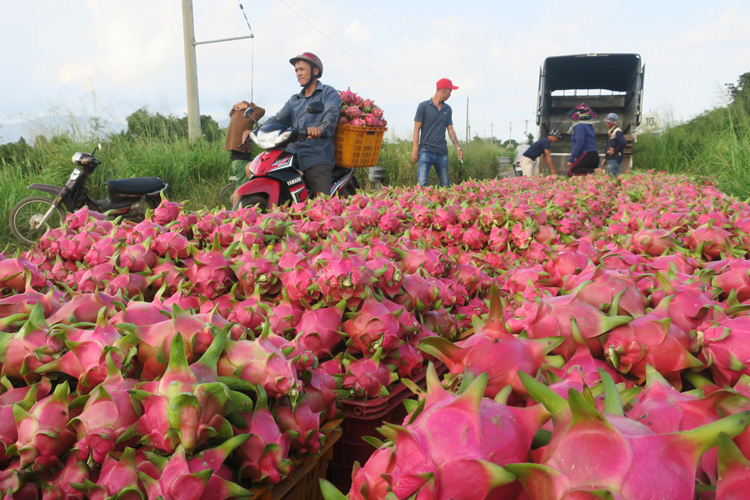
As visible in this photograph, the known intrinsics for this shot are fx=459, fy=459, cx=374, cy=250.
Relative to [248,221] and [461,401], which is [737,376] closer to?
[461,401]

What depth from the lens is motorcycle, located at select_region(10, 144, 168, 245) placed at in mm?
5402

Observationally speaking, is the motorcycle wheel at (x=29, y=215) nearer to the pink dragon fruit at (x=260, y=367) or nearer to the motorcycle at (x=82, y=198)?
the motorcycle at (x=82, y=198)

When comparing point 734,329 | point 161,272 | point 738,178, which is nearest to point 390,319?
point 734,329

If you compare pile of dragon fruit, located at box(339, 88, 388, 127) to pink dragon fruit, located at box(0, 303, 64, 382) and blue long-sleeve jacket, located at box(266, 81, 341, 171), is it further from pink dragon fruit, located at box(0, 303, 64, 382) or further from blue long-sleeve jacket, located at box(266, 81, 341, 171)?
pink dragon fruit, located at box(0, 303, 64, 382)

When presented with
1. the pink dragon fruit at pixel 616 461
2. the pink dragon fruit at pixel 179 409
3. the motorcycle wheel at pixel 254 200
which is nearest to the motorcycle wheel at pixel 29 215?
the motorcycle wheel at pixel 254 200

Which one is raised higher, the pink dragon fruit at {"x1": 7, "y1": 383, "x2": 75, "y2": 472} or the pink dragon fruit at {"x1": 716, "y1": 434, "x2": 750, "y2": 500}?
the pink dragon fruit at {"x1": 716, "y1": 434, "x2": 750, "y2": 500}

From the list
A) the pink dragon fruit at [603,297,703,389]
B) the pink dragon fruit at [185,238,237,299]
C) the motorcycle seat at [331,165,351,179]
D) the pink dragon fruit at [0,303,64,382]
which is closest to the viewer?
the pink dragon fruit at [603,297,703,389]

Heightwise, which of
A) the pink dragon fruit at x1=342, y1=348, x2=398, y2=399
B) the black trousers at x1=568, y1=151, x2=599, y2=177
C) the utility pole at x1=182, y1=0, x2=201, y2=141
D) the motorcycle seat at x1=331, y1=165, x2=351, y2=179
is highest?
the utility pole at x1=182, y1=0, x2=201, y2=141

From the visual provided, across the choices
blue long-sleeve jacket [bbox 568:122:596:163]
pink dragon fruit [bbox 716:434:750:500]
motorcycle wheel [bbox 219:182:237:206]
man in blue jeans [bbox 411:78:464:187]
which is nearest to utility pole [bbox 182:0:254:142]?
motorcycle wheel [bbox 219:182:237:206]

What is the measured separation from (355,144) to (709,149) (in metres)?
6.75

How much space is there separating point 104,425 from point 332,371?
625 millimetres

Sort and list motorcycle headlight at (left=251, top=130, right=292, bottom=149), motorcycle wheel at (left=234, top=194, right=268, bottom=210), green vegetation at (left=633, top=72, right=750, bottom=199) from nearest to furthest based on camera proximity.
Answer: motorcycle wheel at (left=234, top=194, right=268, bottom=210) < motorcycle headlight at (left=251, top=130, right=292, bottom=149) < green vegetation at (left=633, top=72, right=750, bottom=199)

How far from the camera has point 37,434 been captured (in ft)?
2.73

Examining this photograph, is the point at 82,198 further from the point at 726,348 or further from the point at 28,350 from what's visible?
the point at 726,348
